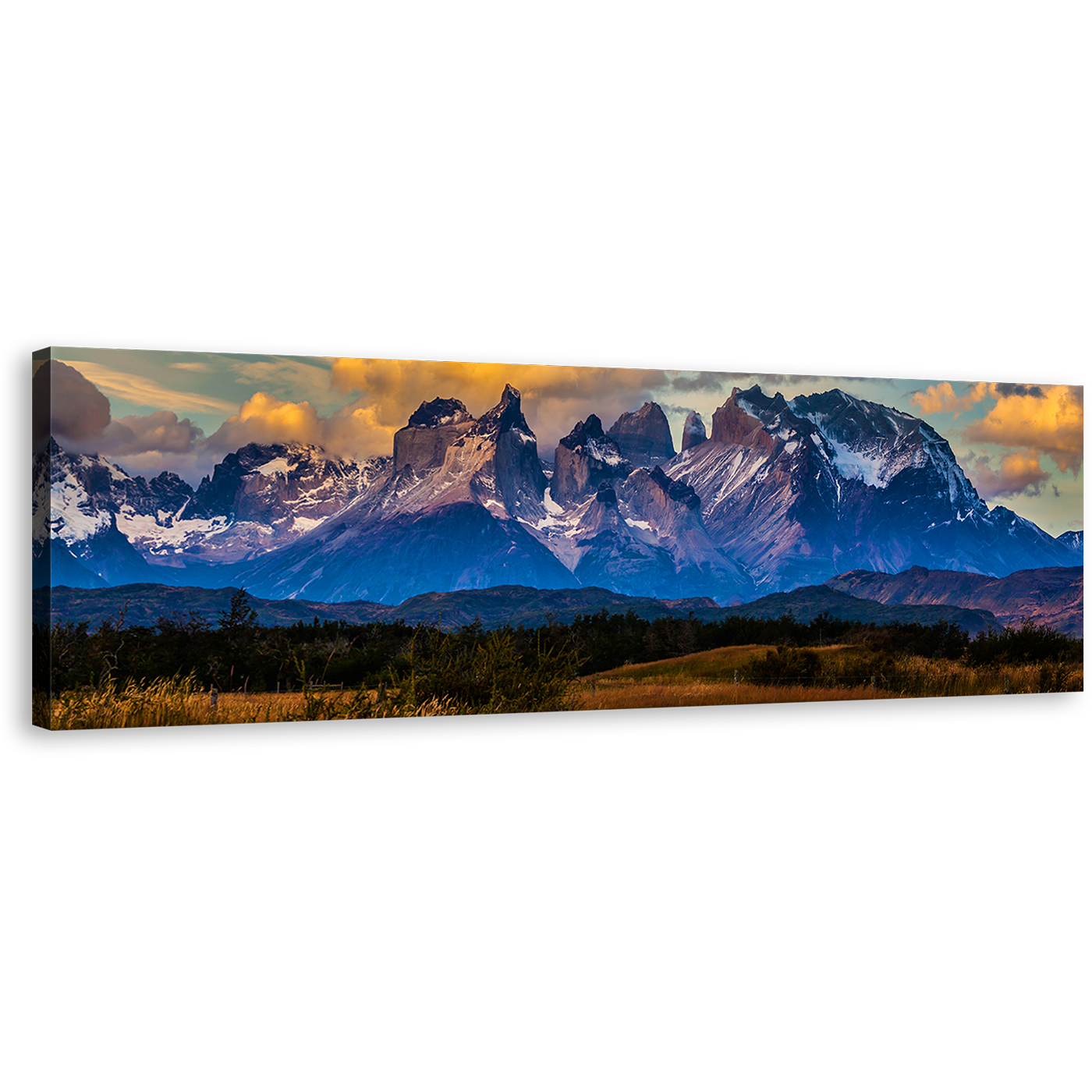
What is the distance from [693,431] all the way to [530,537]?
229 centimetres

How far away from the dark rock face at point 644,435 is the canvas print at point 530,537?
1.1 inches

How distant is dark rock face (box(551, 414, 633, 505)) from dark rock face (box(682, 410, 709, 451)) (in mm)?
736

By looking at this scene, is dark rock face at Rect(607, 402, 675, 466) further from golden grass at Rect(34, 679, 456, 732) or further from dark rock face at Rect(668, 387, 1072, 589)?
golden grass at Rect(34, 679, 456, 732)

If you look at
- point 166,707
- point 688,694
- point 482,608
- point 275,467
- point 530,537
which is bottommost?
point 688,694

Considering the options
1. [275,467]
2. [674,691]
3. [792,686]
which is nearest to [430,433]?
[275,467]

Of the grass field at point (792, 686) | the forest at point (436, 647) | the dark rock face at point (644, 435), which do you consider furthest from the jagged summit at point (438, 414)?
the grass field at point (792, 686)

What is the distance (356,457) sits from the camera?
1298 cm

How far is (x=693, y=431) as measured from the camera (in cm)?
1448

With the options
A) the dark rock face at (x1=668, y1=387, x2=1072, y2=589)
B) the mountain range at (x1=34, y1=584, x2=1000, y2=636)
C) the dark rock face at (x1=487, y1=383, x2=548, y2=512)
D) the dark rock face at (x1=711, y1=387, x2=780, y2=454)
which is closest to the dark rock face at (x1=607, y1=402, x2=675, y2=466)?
the dark rock face at (x1=668, y1=387, x2=1072, y2=589)

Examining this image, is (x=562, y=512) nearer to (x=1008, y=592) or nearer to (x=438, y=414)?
(x=438, y=414)

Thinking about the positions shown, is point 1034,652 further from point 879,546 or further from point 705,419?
point 705,419

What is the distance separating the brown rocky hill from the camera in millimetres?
15359

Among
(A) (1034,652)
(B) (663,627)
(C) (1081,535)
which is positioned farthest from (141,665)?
(C) (1081,535)

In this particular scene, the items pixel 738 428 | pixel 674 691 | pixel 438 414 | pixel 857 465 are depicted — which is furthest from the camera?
pixel 857 465
